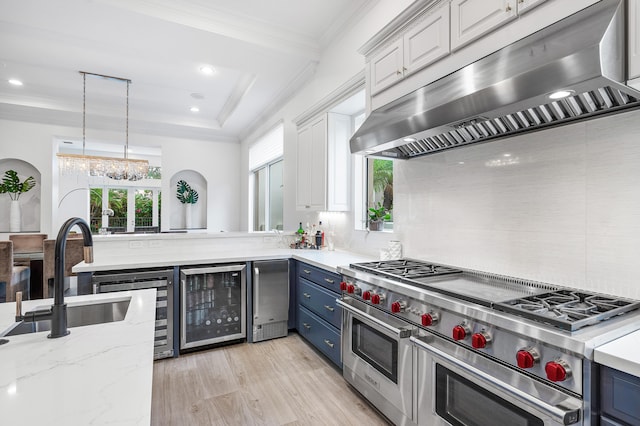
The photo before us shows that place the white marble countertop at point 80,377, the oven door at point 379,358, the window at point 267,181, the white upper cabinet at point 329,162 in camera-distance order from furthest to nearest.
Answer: the window at point 267,181, the white upper cabinet at point 329,162, the oven door at point 379,358, the white marble countertop at point 80,377

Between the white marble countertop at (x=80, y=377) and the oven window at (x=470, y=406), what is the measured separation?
1.30 meters

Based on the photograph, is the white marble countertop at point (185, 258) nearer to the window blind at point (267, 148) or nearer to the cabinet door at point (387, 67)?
the cabinet door at point (387, 67)

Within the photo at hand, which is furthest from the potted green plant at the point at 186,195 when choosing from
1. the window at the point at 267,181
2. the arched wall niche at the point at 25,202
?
the arched wall niche at the point at 25,202

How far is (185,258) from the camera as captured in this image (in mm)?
3012

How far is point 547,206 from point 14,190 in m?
7.65

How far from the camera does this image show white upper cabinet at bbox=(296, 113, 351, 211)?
3225mm

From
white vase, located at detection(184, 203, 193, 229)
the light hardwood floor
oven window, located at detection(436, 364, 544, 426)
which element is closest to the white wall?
white vase, located at detection(184, 203, 193, 229)

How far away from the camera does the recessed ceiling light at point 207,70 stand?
4.11 meters

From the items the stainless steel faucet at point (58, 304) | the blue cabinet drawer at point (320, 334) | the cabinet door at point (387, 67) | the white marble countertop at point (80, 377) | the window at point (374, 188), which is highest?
the cabinet door at point (387, 67)

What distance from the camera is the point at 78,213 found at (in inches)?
313

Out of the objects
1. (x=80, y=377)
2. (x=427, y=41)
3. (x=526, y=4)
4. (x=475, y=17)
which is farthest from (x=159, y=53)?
(x=80, y=377)

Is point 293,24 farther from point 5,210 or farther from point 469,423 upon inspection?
point 5,210

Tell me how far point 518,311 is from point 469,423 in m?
0.58

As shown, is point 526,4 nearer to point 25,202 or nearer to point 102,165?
point 102,165
